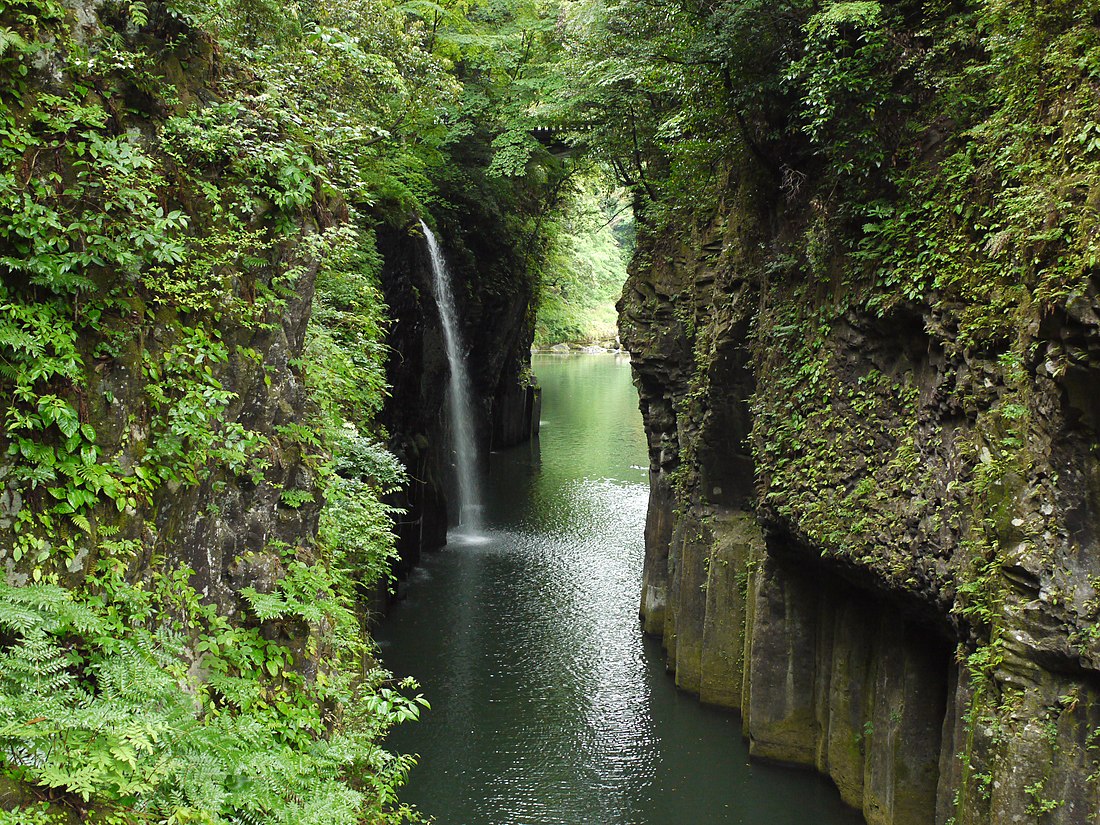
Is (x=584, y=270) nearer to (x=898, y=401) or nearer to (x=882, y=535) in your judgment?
(x=898, y=401)

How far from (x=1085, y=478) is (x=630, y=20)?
12956 millimetres

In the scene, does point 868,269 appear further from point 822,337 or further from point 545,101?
point 545,101

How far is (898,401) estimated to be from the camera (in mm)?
10938

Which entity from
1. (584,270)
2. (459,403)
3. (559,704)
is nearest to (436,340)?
(459,403)

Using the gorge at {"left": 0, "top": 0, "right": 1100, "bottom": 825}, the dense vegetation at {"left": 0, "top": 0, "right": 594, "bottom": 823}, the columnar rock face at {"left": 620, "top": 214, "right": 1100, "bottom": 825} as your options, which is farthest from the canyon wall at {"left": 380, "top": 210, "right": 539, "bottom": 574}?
the dense vegetation at {"left": 0, "top": 0, "right": 594, "bottom": 823}

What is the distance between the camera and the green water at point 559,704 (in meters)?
12.9

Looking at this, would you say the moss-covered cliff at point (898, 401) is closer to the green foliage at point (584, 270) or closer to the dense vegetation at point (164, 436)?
the dense vegetation at point (164, 436)

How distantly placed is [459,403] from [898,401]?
18655mm

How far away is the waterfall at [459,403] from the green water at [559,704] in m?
0.92

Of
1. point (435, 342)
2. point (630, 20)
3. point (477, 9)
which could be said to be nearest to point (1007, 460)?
point (630, 20)

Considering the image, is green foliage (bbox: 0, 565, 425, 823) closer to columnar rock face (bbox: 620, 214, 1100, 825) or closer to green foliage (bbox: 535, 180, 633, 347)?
columnar rock face (bbox: 620, 214, 1100, 825)

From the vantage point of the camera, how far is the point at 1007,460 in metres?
8.58

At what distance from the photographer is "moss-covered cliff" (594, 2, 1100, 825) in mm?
8031

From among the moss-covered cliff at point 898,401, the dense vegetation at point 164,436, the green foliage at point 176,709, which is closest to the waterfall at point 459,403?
the moss-covered cliff at point 898,401
